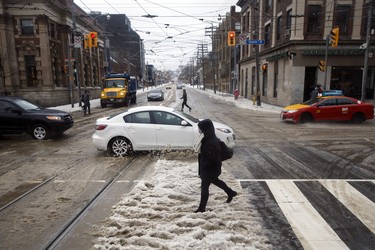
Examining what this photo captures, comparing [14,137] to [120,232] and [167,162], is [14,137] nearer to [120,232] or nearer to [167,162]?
[167,162]

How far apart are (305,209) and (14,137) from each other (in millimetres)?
12508

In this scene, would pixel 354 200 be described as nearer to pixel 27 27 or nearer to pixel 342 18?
pixel 342 18

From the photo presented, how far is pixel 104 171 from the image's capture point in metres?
7.77

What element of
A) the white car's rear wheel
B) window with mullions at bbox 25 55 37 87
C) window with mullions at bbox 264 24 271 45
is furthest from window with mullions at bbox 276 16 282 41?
window with mullions at bbox 25 55 37 87

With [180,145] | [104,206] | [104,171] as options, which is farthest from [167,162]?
[104,206]

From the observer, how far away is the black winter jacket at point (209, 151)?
482 cm

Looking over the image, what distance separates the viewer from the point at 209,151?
4809 mm

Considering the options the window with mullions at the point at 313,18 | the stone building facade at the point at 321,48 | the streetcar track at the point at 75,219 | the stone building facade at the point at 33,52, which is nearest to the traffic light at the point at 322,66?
the stone building facade at the point at 321,48

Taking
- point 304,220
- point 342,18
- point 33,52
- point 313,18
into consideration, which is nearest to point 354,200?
point 304,220

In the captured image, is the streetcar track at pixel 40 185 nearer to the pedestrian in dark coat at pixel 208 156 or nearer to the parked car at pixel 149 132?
the parked car at pixel 149 132

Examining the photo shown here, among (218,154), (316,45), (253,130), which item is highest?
(316,45)

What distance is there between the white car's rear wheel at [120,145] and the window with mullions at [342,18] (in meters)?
23.1

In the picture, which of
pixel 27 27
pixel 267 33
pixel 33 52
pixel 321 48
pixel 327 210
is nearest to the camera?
pixel 327 210

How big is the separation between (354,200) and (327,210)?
0.86 metres
